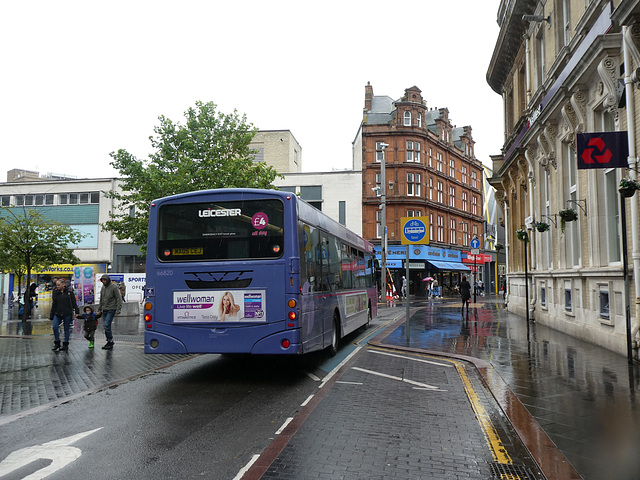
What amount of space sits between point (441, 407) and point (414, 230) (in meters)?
7.16

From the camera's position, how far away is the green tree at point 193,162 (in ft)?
79.6

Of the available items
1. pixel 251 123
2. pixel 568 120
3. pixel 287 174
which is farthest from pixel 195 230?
pixel 287 174

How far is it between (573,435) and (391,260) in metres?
41.7

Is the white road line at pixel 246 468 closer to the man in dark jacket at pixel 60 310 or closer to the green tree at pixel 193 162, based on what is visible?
the man in dark jacket at pixel 60 310

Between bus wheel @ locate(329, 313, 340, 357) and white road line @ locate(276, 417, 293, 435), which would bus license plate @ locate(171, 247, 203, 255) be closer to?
white road line @ locate(276, 417, 293, 435)

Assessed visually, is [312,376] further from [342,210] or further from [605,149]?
[342,210]

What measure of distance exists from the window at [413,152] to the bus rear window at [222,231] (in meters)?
40.7

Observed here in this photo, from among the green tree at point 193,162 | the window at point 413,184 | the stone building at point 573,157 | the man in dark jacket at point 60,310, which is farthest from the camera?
the window at point 413,184

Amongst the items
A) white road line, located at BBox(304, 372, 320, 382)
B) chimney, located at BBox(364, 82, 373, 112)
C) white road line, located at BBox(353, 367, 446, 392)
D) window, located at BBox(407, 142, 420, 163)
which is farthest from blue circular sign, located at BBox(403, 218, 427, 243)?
chimney, located at BBox(364, 82, 373, 112)

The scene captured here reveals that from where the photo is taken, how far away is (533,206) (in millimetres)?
19531

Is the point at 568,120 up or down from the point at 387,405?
up

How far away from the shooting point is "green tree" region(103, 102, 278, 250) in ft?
79.6

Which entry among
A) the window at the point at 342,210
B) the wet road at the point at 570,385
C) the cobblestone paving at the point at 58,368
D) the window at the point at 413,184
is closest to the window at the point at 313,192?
the window at the point at 342,210

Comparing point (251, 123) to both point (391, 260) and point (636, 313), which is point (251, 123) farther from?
point (391, 260)
